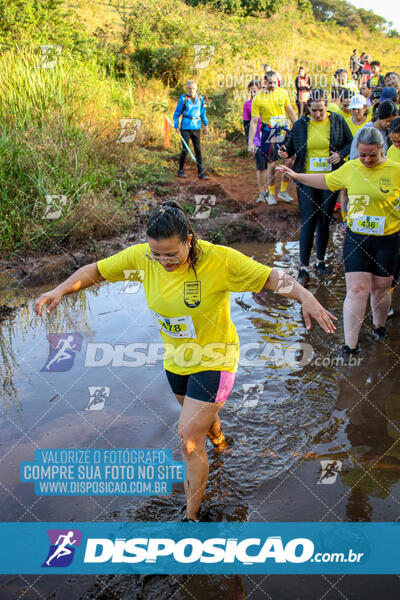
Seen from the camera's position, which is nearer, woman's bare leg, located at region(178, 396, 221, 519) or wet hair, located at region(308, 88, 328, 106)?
woman's bare leg, located at region(178, 396, 221, 519)

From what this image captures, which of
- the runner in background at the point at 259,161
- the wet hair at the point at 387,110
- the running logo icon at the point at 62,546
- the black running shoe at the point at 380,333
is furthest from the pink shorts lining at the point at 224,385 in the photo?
the runner in background at the point at 259,161

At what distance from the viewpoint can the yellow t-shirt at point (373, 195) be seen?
4629mm

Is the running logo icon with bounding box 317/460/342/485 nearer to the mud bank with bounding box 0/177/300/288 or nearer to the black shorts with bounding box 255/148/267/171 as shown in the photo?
the mud bank with bounding box 0/177/300/288

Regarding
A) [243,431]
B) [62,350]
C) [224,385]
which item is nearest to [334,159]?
[243,431]

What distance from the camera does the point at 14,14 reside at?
14.4 metres

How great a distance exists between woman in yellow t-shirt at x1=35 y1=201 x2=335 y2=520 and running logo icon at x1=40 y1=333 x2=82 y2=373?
8.38 ft

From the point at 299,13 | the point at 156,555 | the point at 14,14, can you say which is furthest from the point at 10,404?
the point at 299,13

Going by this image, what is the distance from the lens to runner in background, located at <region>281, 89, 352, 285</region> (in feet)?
21.6

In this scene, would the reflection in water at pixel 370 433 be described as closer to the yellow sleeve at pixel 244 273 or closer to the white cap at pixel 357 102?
the yellow sleeve at pixel 244 273

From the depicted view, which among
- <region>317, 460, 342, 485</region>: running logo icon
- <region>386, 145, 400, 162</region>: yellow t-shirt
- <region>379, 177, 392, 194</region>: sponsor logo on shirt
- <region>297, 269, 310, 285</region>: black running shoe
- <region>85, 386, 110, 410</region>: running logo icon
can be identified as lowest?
<region>85, 386, 110, 410</region>: running logo icon

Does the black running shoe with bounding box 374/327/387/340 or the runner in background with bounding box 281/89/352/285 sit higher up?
the runner in background with bounding box 281/89/352/285

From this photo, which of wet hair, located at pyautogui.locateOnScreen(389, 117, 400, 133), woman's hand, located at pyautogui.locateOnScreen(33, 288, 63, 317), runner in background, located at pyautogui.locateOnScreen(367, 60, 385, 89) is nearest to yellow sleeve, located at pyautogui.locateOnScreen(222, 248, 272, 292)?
woman's hand, located at pyautogui.locateOnScreen(33, 288, 63, 317)

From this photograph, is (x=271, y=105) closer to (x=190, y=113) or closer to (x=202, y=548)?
(x=190, y=113)

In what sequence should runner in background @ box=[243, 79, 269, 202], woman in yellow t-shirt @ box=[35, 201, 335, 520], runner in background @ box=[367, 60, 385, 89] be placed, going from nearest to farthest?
1. woman in yellow t-shirt @ box=[35, 201, 335, 520]
2. runner in background @ box=[243, 79, 269, 202]
3. runner in background @ box=[367, 60, 385, 89]
